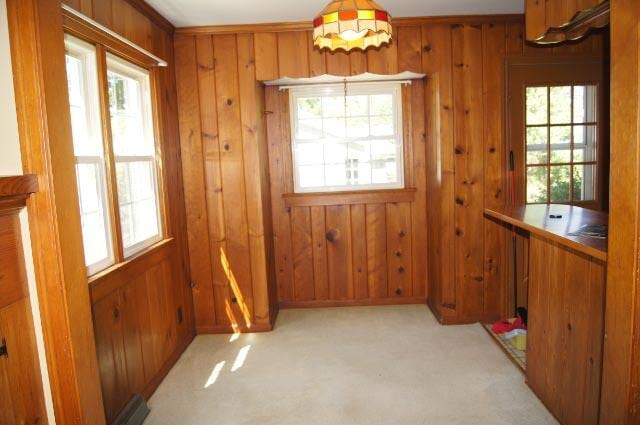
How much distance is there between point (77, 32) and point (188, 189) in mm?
1612

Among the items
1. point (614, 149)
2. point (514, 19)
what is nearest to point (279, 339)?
point (614, 149)

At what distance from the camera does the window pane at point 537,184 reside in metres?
3.70

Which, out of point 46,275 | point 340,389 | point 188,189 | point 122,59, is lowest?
Answer: point 340,389

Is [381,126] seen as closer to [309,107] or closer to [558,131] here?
[309,107]

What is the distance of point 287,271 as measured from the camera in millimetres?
4301

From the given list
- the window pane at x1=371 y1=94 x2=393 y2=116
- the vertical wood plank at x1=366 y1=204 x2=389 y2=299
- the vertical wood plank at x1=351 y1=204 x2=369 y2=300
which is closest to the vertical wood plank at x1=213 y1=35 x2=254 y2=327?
the vertical wood plank at x1=351 y1=204 x2=369 y2=300

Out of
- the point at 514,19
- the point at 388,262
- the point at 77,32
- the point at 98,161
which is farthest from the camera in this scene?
the point at 388,262

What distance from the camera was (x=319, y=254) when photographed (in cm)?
429

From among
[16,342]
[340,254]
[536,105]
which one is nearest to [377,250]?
Answer: [340,254]

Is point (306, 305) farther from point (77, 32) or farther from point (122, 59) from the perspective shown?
point (77, 32)

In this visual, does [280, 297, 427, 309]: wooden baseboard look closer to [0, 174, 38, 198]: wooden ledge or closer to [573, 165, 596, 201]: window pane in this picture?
[573, 165, 596, 201]: window pane

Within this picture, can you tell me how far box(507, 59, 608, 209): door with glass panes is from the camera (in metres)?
3.58

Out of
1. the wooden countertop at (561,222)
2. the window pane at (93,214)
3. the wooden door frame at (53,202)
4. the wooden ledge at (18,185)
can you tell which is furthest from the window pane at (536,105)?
the wooden ledge at (18,185)

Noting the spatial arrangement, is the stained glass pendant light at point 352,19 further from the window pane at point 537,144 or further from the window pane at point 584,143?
the window pane at point 584,143
